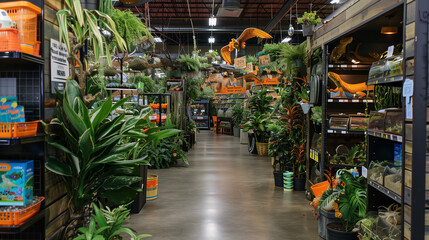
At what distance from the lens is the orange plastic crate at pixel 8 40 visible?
210cm

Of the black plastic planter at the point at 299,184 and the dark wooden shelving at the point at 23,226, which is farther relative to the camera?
the black plastic planter at the point at 299,184

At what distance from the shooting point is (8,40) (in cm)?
210

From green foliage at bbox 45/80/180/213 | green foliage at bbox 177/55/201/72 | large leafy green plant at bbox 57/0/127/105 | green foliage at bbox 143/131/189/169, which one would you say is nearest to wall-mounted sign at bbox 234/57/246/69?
green foliage at bbox 177/55/201/72

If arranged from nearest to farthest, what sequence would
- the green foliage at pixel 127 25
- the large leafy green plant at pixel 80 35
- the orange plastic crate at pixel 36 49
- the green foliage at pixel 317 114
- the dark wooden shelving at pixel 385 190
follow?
the orange plastic crate at pixel 36 49 → the large leafy green plant at pixel 80 35 → the dark wooden shelving at pixel 385 190 → the green foliage at pixel 127 25 → the green foliage at pixel 317 114

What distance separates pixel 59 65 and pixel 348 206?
2.84 m

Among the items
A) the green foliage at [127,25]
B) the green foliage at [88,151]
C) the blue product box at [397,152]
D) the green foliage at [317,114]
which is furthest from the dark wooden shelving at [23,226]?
the green foliage at [317,114]

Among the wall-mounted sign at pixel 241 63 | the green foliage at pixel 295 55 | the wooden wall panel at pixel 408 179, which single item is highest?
the wall-mounted sign at pixel 241 63

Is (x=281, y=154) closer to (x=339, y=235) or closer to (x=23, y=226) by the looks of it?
(x=339, y=235)

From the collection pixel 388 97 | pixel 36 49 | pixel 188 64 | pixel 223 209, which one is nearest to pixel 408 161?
pixel 388 97

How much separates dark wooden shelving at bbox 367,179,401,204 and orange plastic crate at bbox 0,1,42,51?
2.65 meters

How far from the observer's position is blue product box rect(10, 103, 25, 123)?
2223mm

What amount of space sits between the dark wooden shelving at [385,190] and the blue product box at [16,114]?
8.46ft

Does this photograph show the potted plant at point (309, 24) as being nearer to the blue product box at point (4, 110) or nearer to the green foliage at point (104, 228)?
the green foliage at point (104, 228)

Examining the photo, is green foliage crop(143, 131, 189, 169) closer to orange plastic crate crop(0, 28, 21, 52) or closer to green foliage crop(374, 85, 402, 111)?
green foliage crop(374, 85, 402, 111)
